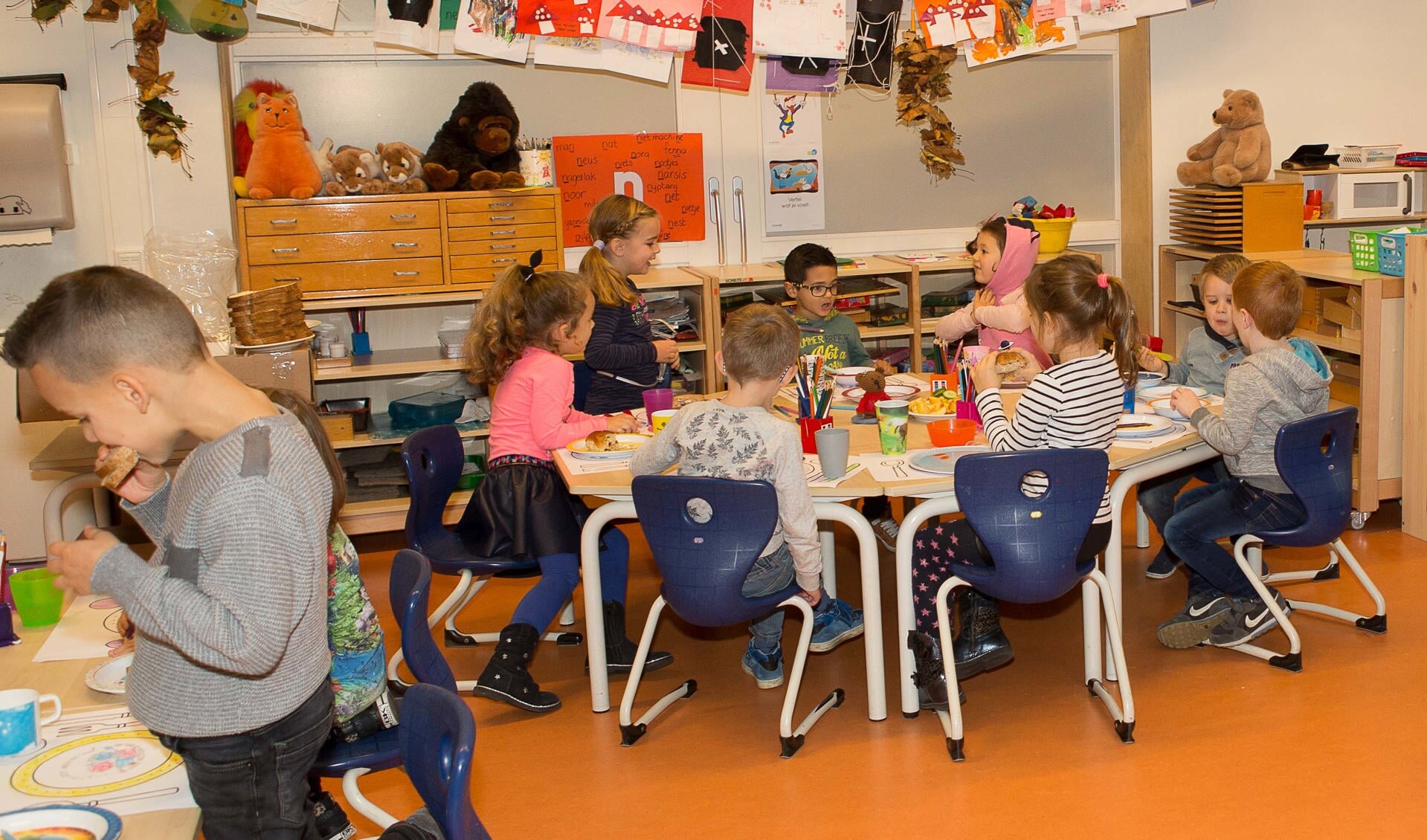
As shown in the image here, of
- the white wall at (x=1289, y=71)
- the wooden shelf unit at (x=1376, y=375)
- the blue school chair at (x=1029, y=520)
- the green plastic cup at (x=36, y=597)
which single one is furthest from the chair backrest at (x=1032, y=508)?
the white wall at (x=1289, y=71)

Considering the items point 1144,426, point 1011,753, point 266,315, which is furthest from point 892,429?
point 266,315

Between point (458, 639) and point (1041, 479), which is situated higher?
point (1041, 479)

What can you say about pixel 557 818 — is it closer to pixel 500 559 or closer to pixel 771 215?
pixel 500 559

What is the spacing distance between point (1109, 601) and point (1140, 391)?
3.35 feet

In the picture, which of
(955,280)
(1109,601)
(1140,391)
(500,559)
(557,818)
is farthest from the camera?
(955,280)

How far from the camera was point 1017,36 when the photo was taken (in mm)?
5320

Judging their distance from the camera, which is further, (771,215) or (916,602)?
(771,215)

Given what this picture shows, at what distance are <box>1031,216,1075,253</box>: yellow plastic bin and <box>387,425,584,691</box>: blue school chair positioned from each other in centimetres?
301

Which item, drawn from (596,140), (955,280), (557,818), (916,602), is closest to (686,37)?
(596,140)

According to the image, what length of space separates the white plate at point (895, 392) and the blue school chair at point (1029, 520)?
3.24 feet

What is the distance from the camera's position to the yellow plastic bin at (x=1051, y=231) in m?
5.65

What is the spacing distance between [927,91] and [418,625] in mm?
3989

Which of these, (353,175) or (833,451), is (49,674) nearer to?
(833,451)

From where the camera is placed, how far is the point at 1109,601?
3.31 meters
